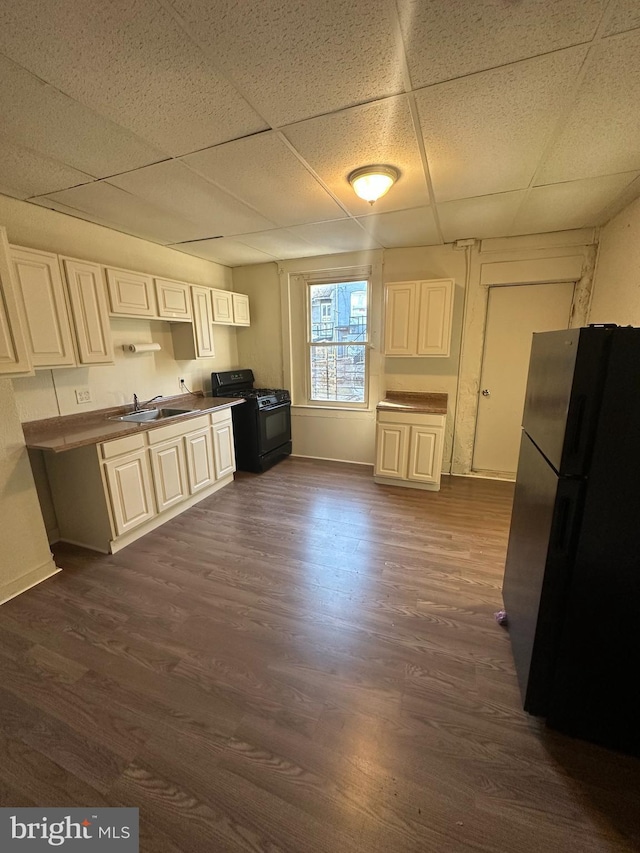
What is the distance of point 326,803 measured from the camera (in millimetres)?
1125

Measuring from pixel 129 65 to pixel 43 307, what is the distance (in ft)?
5.42

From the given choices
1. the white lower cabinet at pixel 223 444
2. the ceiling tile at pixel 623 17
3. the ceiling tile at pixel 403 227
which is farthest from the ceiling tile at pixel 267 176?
the white lower cabinet at pixel 223 444

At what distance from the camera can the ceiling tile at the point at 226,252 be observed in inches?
136

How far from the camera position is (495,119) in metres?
1.56

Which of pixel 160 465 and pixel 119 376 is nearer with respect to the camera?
pixel 160 465

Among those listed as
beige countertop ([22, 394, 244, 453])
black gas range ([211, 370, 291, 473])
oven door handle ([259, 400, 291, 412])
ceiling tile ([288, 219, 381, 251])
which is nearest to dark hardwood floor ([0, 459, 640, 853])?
beige countertop ([22, 394, 244, 453])

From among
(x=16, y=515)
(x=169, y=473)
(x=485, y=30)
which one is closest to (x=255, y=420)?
(x=169, y=473)

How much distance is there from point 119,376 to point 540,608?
3508 mm

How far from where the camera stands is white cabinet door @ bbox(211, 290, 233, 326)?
3848 millimetres

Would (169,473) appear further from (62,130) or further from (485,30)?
(485,30)

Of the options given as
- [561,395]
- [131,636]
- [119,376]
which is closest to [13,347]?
[119,376]

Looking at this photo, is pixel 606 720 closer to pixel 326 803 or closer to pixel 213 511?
pixel 326 803

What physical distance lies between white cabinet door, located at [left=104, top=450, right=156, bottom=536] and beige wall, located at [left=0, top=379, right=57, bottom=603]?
0.44 meters

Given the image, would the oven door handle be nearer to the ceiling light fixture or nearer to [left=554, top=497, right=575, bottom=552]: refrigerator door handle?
the ceiling light fixture
